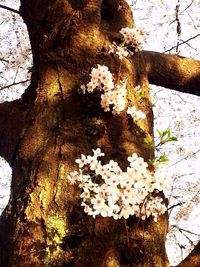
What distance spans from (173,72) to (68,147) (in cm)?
165

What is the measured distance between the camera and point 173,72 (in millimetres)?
3455

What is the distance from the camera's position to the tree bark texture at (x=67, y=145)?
1.84 m

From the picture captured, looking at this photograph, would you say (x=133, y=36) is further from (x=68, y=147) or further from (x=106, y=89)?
(x=68, y=147)

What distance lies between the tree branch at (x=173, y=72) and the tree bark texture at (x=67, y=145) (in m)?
0.37

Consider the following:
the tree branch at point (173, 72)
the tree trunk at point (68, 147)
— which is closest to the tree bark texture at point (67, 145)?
the tree trunk at point (68, 147)

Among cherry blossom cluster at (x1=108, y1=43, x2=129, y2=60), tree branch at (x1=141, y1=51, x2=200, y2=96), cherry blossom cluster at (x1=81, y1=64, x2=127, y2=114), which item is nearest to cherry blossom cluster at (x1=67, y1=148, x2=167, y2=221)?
cherry blossom cluster at (x1=81, y1=64, x2=127, y2=114)

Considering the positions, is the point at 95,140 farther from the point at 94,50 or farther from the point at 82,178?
the point at 94,50

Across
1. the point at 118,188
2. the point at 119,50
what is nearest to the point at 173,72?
the point at 119,50

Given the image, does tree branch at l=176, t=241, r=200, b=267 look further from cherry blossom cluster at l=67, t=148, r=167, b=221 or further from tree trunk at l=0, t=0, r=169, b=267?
cherry blossom cluster at l=67, t=148, r=167, b=221

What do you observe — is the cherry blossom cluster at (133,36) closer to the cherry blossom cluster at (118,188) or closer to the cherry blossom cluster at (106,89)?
the cherry blossom cluster at (106,89)

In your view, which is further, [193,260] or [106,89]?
[106,89]

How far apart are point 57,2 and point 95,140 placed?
4.51ft

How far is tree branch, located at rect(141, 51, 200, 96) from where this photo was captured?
3.37 m

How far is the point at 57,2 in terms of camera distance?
3.05 meters
